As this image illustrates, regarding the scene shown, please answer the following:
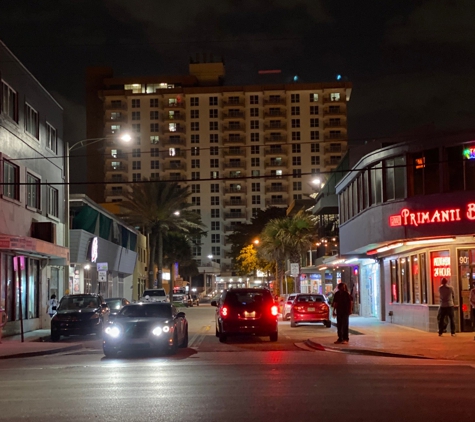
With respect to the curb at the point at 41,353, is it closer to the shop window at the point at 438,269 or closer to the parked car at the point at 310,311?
the parked car at the point at 310,311

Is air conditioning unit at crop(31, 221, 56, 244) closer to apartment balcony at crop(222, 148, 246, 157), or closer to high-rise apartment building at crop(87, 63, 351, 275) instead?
high-rise apartment building at crop(87, 63, 351, 275)

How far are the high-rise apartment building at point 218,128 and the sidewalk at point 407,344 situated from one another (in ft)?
340

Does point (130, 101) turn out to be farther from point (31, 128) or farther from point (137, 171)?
point (31, 128)

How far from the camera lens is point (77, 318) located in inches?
1089

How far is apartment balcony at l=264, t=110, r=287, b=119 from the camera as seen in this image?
129125mm

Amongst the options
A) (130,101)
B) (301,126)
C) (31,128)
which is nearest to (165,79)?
(130,101)

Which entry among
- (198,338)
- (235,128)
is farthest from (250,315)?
(235,128)

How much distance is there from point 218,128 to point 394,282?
10165 centimetres

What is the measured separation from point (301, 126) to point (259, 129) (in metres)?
7.61

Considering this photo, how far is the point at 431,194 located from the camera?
1013 inches

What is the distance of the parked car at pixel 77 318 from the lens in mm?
27438

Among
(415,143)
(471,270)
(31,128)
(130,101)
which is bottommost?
(471,270)

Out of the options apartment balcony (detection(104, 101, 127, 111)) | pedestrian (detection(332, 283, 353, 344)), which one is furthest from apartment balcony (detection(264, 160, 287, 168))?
pedestrian (detection(332, 283, 353, 344))

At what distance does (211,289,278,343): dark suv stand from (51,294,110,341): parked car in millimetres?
5611
